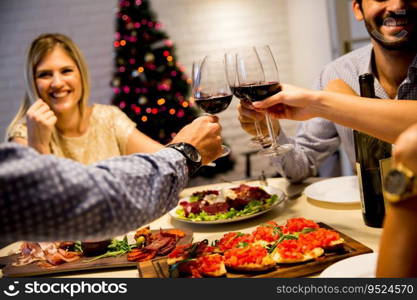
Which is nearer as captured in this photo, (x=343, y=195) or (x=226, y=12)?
(x=343, y=195)

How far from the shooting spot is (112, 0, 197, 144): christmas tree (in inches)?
186

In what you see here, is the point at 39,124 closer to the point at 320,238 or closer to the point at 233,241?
the point at 233,241

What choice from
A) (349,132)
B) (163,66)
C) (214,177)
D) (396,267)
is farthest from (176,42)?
(396,267)

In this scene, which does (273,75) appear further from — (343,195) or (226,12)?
(226,12)

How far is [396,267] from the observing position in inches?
25.4

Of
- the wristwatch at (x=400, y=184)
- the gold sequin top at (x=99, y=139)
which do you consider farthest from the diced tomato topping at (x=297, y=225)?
the gold sequin top at (x=99, y=139)

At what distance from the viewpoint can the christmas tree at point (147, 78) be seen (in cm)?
471

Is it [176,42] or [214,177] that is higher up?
[176,42]

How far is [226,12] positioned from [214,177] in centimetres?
204

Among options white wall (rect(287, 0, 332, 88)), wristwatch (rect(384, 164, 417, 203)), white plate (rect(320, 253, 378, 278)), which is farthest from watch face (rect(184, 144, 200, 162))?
→ white wall (rect(287, 0, 332, 88))

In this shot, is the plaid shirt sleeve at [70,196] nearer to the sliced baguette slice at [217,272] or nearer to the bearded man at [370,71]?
the sliced baguette slice at [217,272]

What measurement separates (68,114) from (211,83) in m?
1.65

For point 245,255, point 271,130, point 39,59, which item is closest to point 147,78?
point 39,59

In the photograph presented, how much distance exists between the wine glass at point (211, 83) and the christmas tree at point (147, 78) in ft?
10.8
